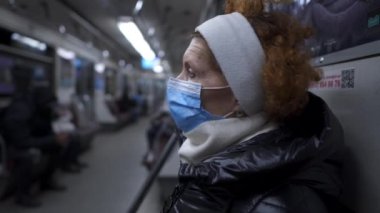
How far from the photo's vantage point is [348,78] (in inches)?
38.4

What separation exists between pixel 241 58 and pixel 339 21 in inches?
13.1

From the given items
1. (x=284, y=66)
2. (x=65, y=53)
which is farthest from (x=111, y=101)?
(x=284, y=66)

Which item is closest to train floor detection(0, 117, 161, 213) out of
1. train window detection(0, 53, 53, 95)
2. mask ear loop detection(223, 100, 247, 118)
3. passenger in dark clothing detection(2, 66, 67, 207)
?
passenger in dark clothing detection(2, 66, 67, 207)

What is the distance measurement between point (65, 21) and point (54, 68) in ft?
3.96

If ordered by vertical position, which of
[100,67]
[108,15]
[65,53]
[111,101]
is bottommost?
[111,101]

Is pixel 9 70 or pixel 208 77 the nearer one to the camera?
pixel 208 77

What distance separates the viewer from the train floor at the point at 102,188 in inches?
163

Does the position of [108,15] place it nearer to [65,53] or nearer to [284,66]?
[65,53]

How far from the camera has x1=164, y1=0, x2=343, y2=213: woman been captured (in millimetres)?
771

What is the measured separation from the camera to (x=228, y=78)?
941mm

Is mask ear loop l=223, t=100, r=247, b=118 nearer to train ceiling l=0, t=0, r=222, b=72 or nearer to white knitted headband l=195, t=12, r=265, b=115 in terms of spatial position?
white knitted headband l=195, t=12, r=265, b=115

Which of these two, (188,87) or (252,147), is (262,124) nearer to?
(252,147)

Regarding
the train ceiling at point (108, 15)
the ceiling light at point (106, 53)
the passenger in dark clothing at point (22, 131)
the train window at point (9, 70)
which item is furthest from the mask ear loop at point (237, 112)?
the ceiling light at point (106, 53)

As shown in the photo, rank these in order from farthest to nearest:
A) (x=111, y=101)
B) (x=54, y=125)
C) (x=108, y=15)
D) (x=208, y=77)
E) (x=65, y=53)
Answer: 1. (x=111, y=101)
2. (x=65, y=53)
3. (x=108, y=15)
4. (x=54, y=125)
5. (x=208, y=77)
